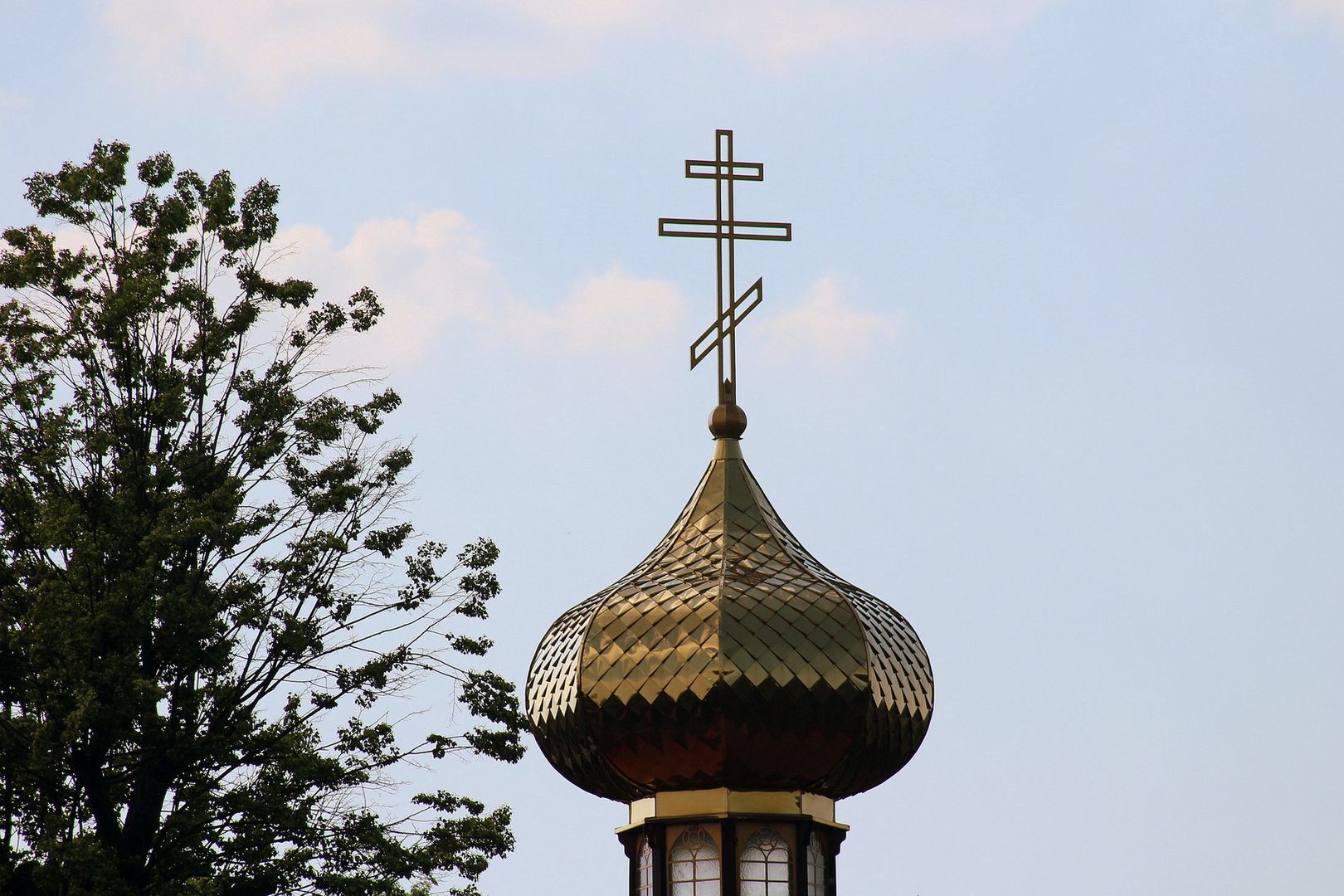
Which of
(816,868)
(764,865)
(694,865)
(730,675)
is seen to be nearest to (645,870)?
A: (694,865)

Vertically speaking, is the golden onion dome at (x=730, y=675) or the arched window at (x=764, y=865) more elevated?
the golden onion dome at (x=730, y=675)

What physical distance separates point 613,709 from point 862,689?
1.81m

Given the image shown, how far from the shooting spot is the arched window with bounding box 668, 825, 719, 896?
22812 millimetres

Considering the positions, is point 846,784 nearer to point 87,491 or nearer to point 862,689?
point 862,689

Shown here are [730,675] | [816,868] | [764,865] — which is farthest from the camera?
[816,868]

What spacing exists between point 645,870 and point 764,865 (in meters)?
0.87

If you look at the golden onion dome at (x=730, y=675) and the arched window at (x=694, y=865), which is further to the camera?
the golden onion dome at (x=730, y=675)

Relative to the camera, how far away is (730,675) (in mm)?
23016

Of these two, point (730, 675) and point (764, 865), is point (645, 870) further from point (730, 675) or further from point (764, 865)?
point (730, 675)

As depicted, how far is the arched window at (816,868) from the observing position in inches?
906

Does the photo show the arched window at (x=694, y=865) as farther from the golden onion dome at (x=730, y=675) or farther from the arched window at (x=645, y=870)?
the golden onion dome at (x=730, y=675)

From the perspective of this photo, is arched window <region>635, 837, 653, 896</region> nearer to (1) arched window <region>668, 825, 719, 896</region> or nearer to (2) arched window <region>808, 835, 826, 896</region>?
(1) arched window <region>668, 825, 719, 896</region>

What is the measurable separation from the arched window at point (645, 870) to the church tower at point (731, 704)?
17mm

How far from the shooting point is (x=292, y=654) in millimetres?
24188
